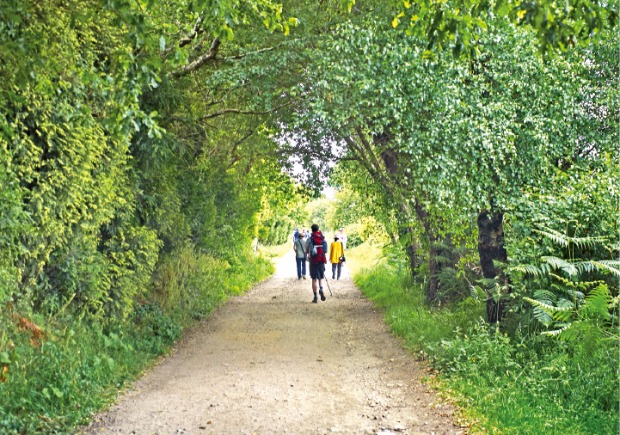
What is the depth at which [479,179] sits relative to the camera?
34.5 feet

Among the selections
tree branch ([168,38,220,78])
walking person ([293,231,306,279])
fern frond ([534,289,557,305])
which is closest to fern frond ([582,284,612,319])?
fern frond ([534,289,557,305])

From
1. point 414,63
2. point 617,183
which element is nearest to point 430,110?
point 414,63

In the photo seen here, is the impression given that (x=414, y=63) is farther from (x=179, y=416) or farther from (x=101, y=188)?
(x=179, y=416)

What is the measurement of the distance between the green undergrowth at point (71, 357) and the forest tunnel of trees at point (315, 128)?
0.30 feet

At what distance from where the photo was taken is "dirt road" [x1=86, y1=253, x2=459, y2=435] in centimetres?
694

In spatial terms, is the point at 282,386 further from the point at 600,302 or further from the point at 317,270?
the point at 317,270

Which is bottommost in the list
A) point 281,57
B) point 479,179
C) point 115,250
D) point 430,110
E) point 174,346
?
point 174,346

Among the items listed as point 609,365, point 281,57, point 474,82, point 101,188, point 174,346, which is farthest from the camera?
point 281,57

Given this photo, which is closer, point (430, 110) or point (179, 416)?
point (179, 416)

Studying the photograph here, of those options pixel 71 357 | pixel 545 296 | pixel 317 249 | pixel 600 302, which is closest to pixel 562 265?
pixel 545 296

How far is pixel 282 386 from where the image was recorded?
8523 mm

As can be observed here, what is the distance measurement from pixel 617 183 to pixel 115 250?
7.79 m

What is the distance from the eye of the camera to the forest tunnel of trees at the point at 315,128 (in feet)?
22.4

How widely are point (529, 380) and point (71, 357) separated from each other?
5.44 meters
